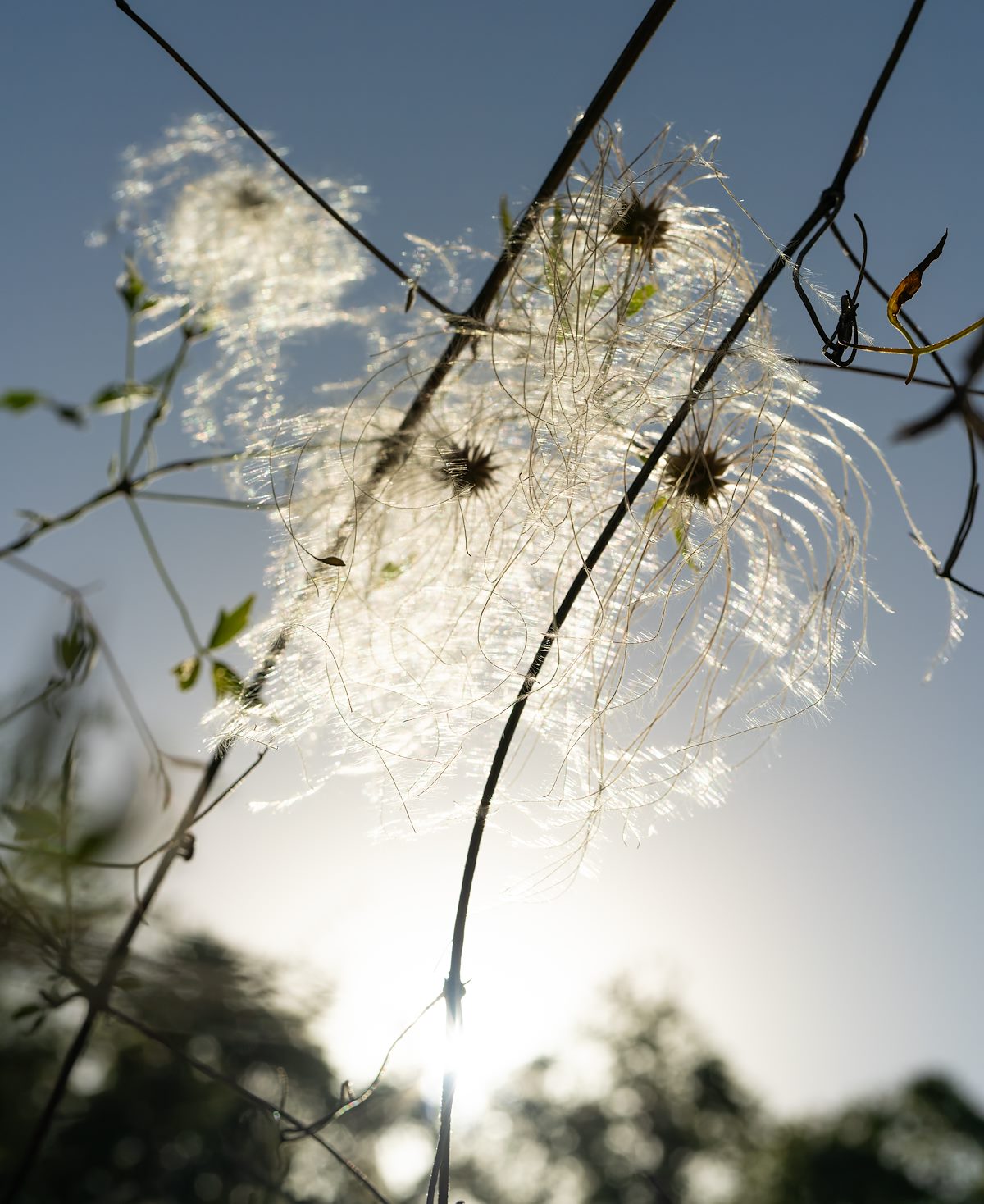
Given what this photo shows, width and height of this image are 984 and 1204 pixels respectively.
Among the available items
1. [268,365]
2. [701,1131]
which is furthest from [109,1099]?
[268,365]

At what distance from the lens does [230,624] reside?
71 cm

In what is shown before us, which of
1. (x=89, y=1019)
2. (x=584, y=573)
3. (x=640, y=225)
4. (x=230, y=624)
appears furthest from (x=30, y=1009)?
(x=640, y=225)

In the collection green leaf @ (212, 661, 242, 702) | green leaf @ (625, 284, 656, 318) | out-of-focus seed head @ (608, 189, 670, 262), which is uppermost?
out-of-focus seed head @ (608, 189, 670, 262)

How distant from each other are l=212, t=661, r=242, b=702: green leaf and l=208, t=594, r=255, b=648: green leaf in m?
0.02

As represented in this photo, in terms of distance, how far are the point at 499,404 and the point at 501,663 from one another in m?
0.25

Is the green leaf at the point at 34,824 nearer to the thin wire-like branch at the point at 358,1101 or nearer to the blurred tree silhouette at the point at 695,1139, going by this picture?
the thin wire-like branch at the point at 358,1101

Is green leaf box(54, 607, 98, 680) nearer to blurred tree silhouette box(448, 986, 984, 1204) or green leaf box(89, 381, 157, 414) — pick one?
green leaf box(89, 381, 157, 414)

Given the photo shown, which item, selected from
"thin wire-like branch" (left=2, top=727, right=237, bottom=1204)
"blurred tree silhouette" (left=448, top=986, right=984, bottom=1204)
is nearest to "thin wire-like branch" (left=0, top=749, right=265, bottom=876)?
"thin wire-like branch" (left=2, top=727, right=237, bottom=1204)

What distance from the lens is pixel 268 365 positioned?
1.14 meters

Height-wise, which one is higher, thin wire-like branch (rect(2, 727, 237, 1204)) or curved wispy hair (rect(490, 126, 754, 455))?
curved wispy hair (rect(490, 126, 754, 455))

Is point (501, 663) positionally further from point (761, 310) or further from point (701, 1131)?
point (701, 1131)

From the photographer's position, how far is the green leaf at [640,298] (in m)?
0.76

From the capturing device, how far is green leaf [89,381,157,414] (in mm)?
815

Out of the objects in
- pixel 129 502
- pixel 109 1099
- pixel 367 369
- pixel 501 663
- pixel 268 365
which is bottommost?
pixel 501 663
